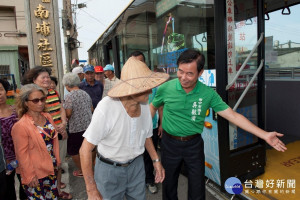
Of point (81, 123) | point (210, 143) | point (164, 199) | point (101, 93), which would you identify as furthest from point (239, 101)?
point (101, 93)

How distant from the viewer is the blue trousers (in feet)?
5.02

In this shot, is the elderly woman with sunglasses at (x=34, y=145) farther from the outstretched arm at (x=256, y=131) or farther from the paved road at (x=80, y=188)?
the outstretched arm at (x=256, y=131)

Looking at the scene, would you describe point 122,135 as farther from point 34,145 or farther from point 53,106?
point 53,106

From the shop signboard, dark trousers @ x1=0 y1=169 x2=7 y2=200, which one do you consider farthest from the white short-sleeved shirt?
the shop signboard

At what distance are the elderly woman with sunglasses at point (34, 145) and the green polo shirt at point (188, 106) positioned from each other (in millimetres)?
1216

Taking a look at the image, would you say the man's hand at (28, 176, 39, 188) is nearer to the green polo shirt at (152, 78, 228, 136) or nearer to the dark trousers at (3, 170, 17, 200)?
the dark trousers at (3, 170, 17, 200)

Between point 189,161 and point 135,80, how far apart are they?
43.2 inches

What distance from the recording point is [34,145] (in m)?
2.03

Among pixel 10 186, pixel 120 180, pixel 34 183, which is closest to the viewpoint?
pixel 120 180

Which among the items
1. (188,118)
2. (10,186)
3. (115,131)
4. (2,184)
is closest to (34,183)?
(2,184)

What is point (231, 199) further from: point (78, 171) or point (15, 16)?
point (15, 16)

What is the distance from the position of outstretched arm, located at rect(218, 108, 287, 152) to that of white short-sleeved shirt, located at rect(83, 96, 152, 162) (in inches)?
34.8

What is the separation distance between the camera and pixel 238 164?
105 inches

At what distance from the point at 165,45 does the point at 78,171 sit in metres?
2.44
